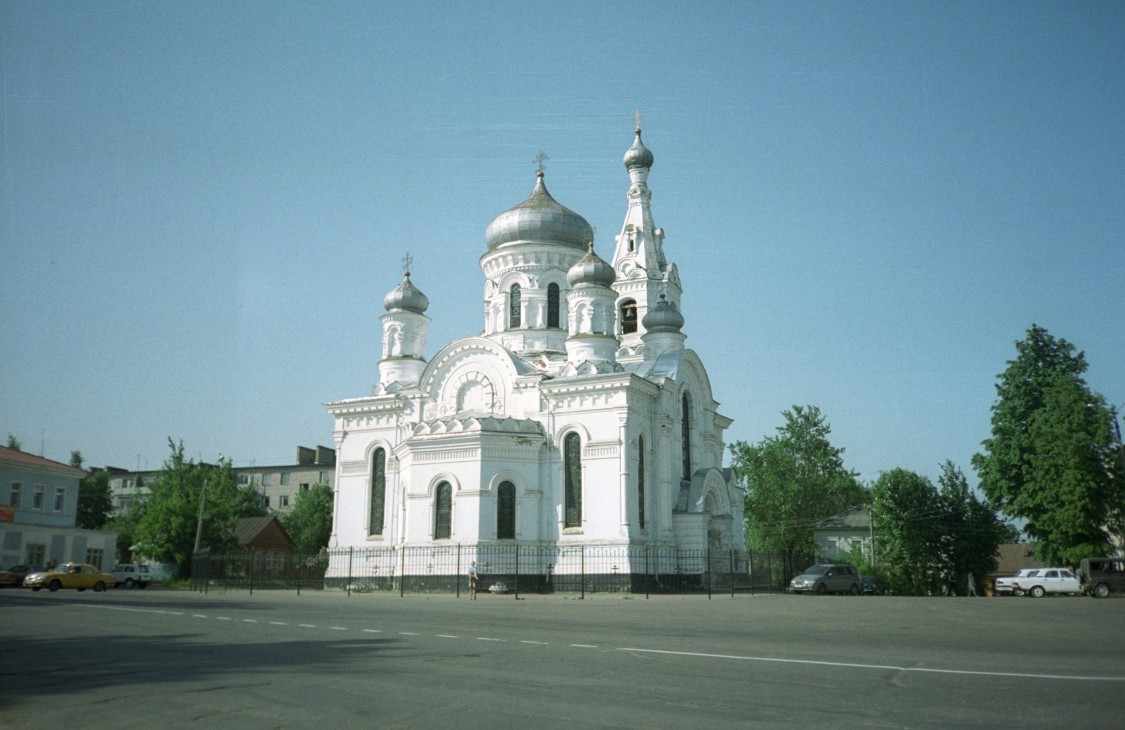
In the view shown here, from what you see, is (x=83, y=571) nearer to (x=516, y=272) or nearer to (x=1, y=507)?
(x=1, y=507)

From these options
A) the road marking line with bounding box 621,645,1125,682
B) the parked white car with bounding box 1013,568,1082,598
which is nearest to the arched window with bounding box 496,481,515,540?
the parked white car with bounding box 1013,568,1082,598

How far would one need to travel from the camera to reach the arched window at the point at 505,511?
110 ft

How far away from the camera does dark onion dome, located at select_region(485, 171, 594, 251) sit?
40750mm

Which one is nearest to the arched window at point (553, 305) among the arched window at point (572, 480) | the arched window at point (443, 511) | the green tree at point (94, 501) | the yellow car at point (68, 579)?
the arched window at point (572, 480)

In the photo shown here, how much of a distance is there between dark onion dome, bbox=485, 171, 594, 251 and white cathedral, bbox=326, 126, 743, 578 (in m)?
0.07

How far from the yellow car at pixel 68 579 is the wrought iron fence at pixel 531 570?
3462 mm

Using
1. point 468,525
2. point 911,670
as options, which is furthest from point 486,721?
point 468,525

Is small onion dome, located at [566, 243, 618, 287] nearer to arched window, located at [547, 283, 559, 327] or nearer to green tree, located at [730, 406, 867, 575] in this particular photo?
arched window, located at [547, 283, 559, 327]

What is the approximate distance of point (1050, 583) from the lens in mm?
33031

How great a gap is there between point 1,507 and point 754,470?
4065cm

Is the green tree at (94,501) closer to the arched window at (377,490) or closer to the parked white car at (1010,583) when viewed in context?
the arched window at (377,490)

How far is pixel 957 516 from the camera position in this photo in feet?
140

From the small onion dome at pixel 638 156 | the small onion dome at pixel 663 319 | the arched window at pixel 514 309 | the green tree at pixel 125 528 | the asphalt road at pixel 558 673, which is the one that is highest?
the small onion dome at pixel 638 156

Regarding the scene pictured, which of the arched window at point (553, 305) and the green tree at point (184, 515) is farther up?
the arched window at point (553, 305)
